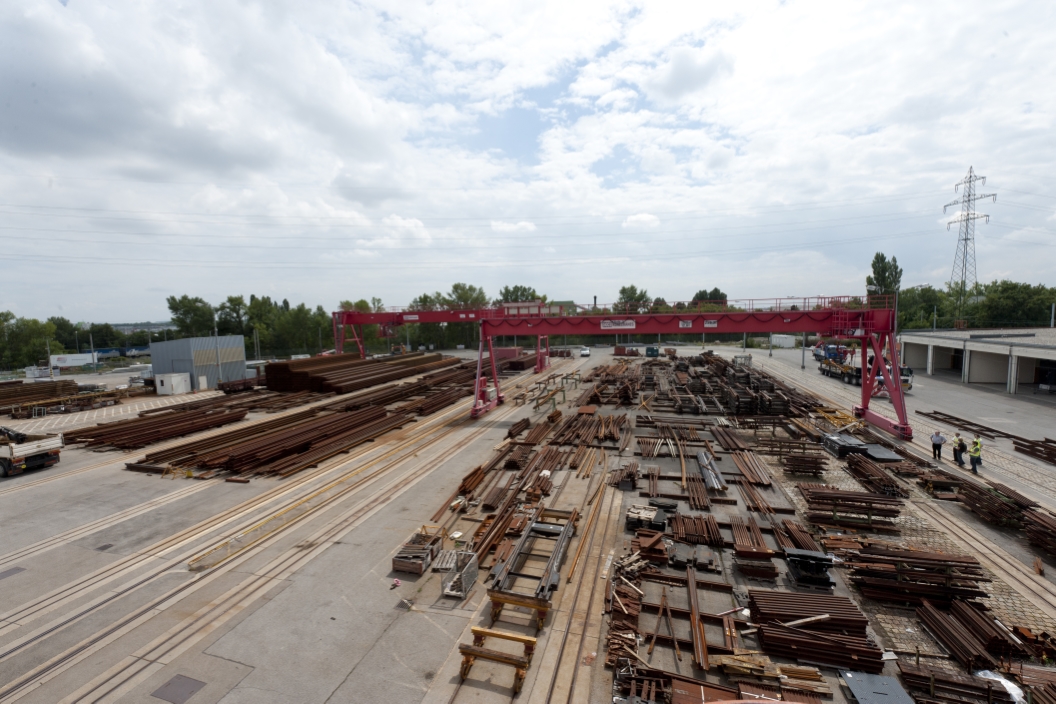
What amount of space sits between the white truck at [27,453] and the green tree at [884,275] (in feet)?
260

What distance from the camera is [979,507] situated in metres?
10.9

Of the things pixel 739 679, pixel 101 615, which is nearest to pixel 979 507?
pixel 739 679

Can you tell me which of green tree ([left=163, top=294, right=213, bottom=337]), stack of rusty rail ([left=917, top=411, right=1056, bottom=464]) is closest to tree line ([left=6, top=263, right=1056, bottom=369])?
green tree ([left=163, top=294, right=213, bottom=337])

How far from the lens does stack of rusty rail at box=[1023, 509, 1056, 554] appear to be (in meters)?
9.10

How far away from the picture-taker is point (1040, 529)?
30.7 ft

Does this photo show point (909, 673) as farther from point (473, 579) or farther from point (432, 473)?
point (432, 473)

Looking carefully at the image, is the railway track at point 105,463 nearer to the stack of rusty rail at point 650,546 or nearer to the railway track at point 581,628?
the railway track at point 581,628

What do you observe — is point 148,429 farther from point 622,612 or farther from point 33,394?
point 622,612

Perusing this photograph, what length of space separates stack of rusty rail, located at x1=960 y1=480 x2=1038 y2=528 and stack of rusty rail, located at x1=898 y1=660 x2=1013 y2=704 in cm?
665

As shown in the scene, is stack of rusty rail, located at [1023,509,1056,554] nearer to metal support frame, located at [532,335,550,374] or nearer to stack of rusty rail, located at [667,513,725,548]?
stack of rusty rail, located at [667,513,725,548]

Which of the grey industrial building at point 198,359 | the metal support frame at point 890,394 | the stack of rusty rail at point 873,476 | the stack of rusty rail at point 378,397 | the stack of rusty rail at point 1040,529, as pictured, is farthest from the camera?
the grey industrial building at point 198,359

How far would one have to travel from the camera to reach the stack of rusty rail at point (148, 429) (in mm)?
18312

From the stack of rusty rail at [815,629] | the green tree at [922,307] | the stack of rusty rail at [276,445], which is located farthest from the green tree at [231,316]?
the green tree at [922,307]

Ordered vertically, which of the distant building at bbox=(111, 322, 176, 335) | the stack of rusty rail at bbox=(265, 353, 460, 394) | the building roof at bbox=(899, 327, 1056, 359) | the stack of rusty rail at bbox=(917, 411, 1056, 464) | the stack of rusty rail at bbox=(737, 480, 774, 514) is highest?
the distant building at bbox=(111, 322, 176, 335)
